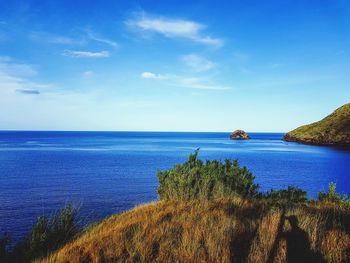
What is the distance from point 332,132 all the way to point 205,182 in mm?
121300

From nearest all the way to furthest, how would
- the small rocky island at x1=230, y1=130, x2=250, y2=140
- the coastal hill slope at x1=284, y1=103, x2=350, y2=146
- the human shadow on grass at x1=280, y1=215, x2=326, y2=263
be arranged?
the human shadow on grass at x1=280, y1=215, x2=326, y2=263, the coastal hill slope at x1=284, y1=103, x2=350, y2=146, the small rocky island at x1=230, y1=130, x2=250, y2=140

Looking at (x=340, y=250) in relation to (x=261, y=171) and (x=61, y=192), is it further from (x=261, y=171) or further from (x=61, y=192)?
(x=261, y=171)

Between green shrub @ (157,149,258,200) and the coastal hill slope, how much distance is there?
4148 inches

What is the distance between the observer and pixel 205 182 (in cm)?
1081

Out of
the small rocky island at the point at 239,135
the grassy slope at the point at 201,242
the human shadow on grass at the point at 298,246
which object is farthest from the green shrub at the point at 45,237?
the small rocky island at the point at 239,135

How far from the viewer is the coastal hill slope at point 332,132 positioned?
108 metres

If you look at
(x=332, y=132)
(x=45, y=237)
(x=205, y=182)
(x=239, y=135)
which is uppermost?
(x=332, y=132)

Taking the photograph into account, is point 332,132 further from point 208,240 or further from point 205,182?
point 208,240

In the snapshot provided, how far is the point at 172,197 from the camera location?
11492 mm

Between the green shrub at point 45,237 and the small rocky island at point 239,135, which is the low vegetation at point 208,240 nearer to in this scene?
the green shrub at point 45,237

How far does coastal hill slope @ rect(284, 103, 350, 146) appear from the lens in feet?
356

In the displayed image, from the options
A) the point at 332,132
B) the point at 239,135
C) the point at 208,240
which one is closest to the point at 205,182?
the point at 208,240

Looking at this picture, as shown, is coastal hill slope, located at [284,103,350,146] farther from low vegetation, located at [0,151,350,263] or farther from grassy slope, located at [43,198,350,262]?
grassy slope, located at [43,198,350,262]

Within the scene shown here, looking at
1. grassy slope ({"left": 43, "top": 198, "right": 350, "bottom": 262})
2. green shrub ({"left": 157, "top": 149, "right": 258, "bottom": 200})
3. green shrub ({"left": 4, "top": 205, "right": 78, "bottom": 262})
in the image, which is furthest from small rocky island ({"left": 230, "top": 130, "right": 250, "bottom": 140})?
green shrub ({"left": 4, "top": 205, "right": 78, "bottom": 262})
